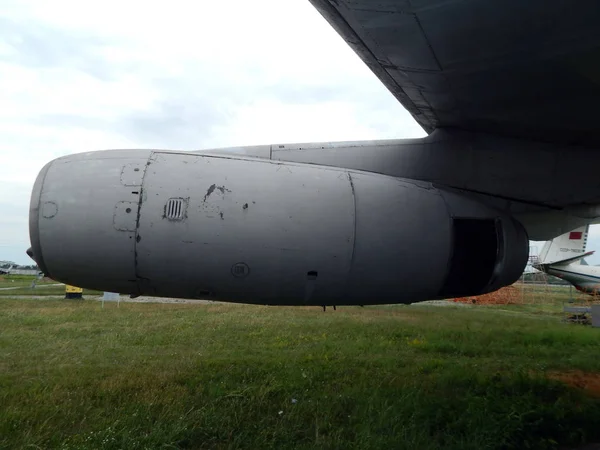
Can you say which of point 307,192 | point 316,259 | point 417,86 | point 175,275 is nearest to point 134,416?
point 175,275

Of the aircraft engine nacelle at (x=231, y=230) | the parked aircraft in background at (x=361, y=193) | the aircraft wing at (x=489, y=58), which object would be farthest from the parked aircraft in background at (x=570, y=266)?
the aircraft engine nacelle at (x=231, y=230)

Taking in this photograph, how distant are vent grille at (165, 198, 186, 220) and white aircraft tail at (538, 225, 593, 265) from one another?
24.7 metres

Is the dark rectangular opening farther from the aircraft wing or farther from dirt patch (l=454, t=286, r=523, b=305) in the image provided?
dirt patch (l=454, t=286, r=523, b=305)

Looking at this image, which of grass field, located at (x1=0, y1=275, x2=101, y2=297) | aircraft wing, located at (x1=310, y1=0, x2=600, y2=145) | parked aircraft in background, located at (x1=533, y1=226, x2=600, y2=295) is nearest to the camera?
aircraft wing, located at (x1=310, y1=0, x2=600, y2=145)

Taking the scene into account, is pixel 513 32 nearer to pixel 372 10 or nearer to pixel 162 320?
pixel 372 10

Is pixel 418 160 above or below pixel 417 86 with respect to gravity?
below

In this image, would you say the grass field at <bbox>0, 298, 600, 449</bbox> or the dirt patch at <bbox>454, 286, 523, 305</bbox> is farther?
the dirt patch at <bbox>454, 286, 523, 305</bbox>

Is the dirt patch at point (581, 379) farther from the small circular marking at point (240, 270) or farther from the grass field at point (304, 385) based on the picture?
the small circular marking at point (240, 270)

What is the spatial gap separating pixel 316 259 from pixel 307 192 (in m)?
0.55

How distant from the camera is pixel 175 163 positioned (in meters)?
3.54

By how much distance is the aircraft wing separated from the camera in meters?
2.45

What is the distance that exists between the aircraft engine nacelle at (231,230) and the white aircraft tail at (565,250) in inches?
923

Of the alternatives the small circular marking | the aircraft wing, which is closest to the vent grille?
the small circular marking

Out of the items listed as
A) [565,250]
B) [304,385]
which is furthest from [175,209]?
[565,250]
